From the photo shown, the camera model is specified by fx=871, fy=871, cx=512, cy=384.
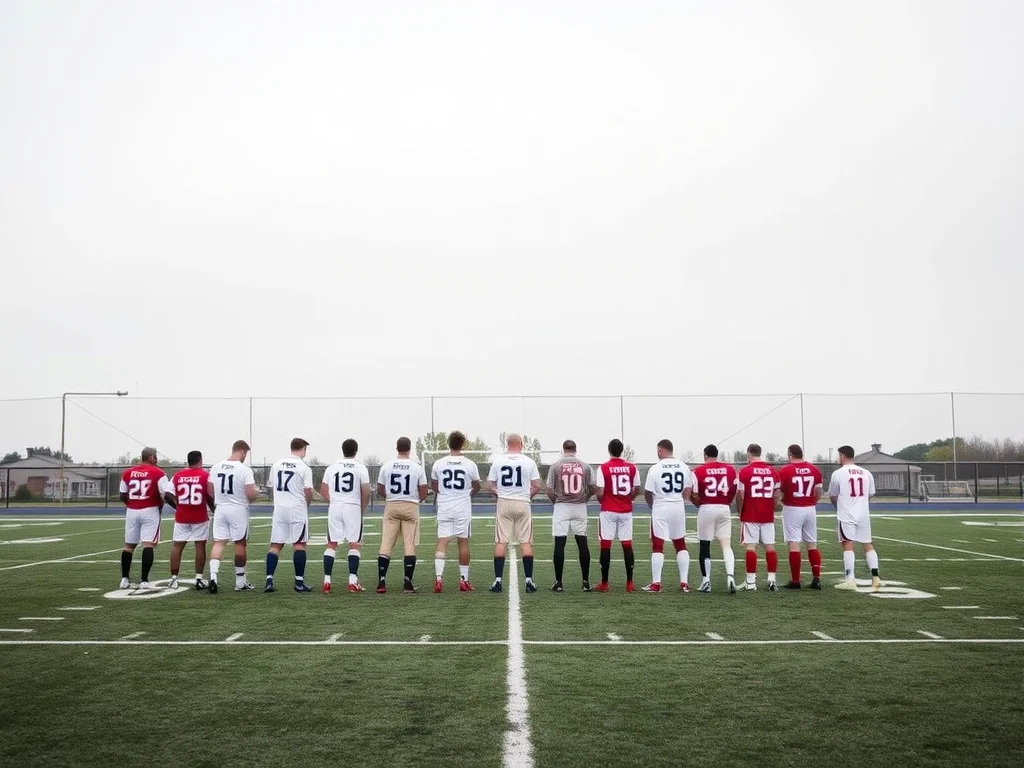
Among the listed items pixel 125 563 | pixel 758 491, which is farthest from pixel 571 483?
pixel 125 563

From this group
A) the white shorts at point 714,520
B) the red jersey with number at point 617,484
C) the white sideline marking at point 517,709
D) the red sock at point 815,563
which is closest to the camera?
the white sideline marking at point 517,709

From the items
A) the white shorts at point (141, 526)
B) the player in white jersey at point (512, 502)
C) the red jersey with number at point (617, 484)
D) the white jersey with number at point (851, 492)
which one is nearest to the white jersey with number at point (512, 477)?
the player in white jersey at point (512, 502)

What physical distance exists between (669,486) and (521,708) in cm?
652

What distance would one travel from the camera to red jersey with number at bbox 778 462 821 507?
12062 mm

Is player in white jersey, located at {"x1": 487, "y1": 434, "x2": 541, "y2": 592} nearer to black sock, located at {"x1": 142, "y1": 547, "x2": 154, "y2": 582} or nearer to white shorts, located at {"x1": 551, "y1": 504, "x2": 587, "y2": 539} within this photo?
white shorts, located at {"x1": 551, "y1": 504, "x2": 587, "y2": 539}

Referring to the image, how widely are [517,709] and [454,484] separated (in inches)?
246

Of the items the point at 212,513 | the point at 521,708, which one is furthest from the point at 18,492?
the point at 521,708

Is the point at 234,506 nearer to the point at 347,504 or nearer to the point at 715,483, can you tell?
the point at 347,504

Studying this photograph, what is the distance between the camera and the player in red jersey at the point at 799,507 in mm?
12062

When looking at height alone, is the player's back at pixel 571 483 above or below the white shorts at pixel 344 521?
above

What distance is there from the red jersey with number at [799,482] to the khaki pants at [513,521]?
362cm

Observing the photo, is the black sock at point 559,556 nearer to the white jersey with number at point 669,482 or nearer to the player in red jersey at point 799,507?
the white jersey with number at point 669,482

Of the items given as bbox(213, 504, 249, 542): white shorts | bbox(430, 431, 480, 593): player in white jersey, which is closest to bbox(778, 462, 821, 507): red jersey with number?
bbox(430, 431, 480, 593): player in white jersey

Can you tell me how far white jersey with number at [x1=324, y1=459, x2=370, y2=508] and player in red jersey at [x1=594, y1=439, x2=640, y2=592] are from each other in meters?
3.31
